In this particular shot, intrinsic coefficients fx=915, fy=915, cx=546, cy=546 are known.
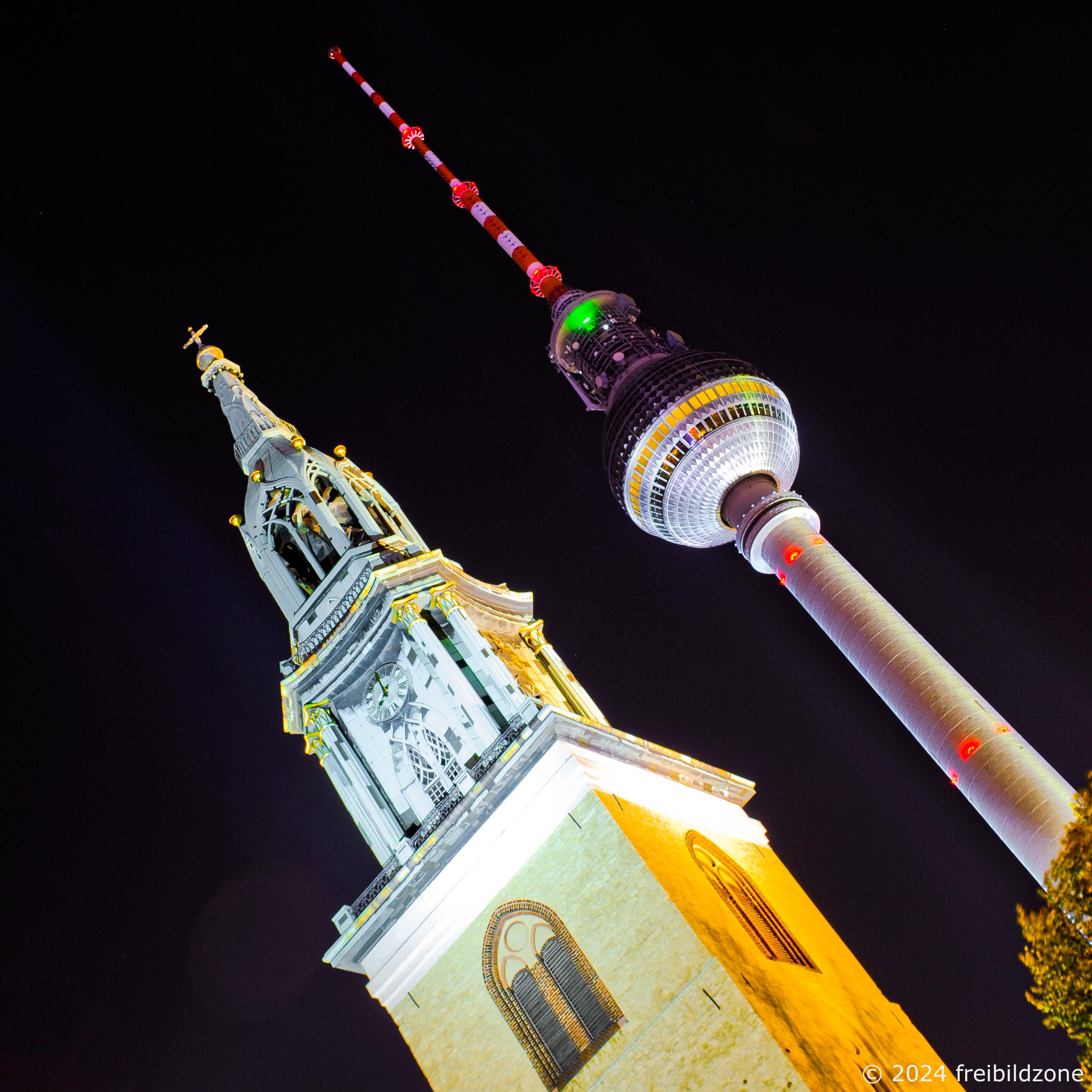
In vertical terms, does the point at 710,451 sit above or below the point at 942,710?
above

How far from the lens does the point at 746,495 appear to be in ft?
164

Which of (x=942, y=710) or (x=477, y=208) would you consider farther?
(x=477, y=208)

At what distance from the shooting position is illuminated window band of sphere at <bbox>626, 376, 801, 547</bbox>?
161ft

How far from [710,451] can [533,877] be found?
3148cm

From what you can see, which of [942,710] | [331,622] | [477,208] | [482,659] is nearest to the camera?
[482,659]

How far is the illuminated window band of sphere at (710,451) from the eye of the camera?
49.2 meters

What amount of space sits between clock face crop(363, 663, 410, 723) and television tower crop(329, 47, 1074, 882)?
2080 cm

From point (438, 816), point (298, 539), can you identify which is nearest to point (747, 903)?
point (438, 816)

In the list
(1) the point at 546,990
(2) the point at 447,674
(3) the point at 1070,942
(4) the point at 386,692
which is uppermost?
(4) the point at 386,692

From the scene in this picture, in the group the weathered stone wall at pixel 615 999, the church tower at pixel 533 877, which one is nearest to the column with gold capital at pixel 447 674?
the church tower at pixel 533 877

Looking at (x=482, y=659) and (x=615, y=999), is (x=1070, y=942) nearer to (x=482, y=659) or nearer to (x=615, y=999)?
(x=615, y=999)

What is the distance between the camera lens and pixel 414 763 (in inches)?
1101

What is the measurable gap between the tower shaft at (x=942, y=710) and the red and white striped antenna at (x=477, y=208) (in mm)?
25828

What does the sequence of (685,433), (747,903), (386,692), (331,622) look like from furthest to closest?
(685,433) < (331,622) < (386,692) < (747,903)
